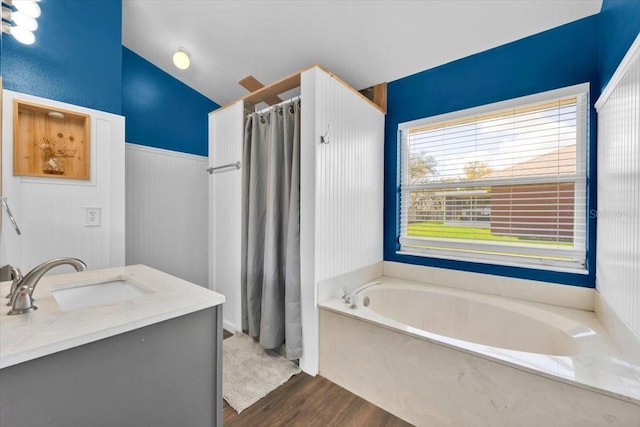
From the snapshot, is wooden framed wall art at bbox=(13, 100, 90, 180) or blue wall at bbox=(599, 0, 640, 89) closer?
blue wall at bbox=(599, 0, 640, 89)

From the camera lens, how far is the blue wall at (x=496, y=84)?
1689 millimetres

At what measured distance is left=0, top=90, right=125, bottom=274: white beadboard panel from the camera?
5.34ft

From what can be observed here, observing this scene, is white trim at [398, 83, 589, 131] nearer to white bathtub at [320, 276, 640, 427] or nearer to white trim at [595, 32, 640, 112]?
white trim at [595, 32, 640, 112]

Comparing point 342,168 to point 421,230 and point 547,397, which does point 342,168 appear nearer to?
point 421,230

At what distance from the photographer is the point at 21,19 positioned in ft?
5.02

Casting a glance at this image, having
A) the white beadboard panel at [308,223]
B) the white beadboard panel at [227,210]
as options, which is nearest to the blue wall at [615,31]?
the white beadboard panel at [308,223]

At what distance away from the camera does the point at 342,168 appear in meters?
2.00

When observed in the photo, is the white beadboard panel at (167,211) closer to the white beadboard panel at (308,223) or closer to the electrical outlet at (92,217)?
the electrical outlet at (92,217)

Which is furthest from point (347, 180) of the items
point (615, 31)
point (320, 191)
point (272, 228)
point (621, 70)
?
point (615, 31)

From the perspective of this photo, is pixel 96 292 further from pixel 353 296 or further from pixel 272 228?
pixel 353 296

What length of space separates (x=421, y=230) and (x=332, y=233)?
3.07 ft

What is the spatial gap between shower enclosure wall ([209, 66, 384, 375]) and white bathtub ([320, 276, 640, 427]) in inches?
11.9

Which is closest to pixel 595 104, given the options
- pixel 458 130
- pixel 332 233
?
pixel 458 130

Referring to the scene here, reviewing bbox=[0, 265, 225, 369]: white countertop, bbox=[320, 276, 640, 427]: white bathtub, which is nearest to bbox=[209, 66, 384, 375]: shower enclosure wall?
bbox=[320, 276, 640, 427]: white bathtub
